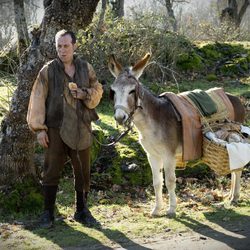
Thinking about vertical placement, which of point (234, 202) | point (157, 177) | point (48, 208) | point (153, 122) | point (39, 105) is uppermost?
point (39, 105)

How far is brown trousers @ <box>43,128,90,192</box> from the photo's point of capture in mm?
5648

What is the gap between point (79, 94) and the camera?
18.1ft

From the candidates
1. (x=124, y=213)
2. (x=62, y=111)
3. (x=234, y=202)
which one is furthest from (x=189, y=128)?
(x=62, y=111)

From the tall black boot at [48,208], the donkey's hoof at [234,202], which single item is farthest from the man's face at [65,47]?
the donkey's hoof at [234,202]

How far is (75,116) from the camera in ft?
18.5

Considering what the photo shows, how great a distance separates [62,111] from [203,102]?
2046 millimetres

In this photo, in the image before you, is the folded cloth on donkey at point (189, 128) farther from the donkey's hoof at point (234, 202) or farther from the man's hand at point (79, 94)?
the man's hand at point (79, 94)

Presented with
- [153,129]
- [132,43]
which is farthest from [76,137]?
[132,43]

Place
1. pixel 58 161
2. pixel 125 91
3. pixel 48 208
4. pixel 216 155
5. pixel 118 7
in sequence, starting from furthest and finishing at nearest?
1. pixel 118 7
2. pixel 216 155
3. pixel 48 208
4. pixel 58 161
5. pixel 125 91

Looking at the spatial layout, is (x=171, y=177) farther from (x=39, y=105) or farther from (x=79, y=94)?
(x=39, y=105)

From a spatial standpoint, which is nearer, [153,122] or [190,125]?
[153,122]

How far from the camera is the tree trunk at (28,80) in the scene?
6.35m

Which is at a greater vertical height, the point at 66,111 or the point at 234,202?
the point at 66,111

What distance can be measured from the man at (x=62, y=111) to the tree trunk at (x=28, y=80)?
2.77 ft
